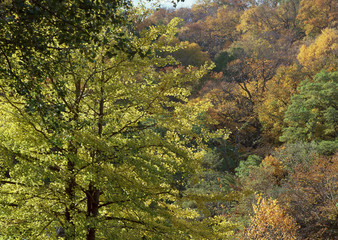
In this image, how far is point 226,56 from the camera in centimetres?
3284

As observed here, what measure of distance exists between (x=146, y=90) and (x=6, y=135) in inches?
84.9

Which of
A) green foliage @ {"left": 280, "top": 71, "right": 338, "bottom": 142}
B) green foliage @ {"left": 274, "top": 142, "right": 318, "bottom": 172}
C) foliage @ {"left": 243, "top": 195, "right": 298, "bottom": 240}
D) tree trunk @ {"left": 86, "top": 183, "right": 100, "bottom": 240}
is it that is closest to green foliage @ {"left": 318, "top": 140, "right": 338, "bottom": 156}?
green foliage @ {"left": 274, "top": 142, "right": 318, "bottom": 172}

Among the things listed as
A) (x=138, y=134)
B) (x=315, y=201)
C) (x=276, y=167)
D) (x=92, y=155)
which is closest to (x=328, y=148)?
(x=276, y=167)

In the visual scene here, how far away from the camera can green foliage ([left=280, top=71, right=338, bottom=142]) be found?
677 inches

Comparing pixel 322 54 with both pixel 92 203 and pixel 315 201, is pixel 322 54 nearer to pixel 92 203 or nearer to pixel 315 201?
pixel 315 201

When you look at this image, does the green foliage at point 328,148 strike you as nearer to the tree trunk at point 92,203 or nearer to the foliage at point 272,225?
the foliage at point 272,225

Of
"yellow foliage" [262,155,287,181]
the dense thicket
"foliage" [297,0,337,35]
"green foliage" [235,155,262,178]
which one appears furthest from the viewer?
"foliage" [297,0,337,35]

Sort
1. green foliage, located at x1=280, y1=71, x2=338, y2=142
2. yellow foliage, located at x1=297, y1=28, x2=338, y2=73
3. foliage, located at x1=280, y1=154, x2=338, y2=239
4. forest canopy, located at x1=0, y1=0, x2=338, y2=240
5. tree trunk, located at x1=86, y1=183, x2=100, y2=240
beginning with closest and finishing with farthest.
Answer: forest canopy, located at x1=0, y1=0, x2=338, y2=240 < tree trunk, located at x1=86, y1=183, x2=100, y2=240 < foliage, located at x1=280, y1=154, x2=338, y2=239 < green foliage, located at x1=280, y1=71, x2=338, y2=142 < yellow foliage, located at x1=297, y1=28, x2=338, y2=73

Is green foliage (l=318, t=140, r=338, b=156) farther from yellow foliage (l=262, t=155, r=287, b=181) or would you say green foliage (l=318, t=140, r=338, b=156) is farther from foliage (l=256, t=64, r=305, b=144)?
foliage (l=256, t=64, r=305, b=144)

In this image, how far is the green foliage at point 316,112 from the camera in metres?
17.2

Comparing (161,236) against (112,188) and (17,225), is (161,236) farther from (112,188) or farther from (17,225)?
(17,225)

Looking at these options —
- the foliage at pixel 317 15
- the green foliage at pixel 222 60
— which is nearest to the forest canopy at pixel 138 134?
the green foliage at pixel 222 60

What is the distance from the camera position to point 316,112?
57.9 ft

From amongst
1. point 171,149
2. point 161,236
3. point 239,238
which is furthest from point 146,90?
point 239,238
